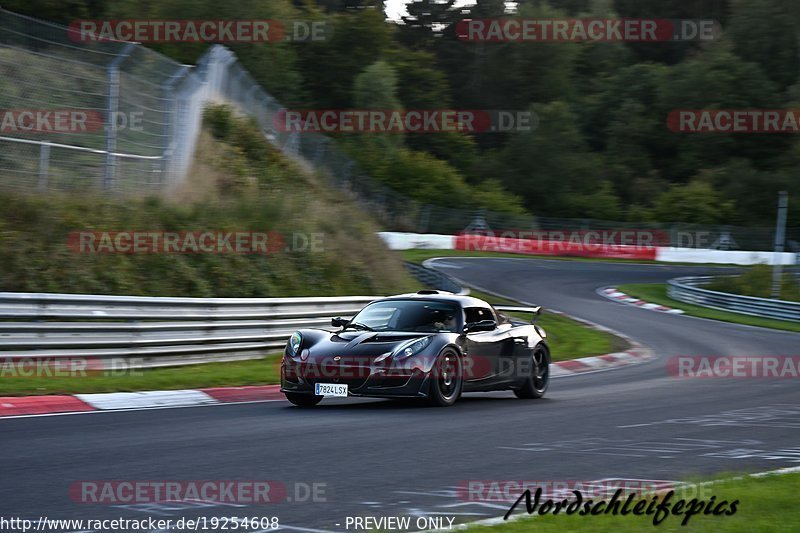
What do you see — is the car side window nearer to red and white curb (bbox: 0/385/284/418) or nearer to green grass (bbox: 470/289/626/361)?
red and white curb (bbox: 0/385/284/418)

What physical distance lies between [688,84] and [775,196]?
11.4 m

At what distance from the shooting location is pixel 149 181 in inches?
722

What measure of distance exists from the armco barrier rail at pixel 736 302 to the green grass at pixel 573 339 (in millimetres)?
7818

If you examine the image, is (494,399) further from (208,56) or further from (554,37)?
(554,37)

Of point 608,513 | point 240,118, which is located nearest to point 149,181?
point 240,118

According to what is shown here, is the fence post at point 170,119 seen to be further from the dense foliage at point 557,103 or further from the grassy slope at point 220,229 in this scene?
the dense foliage at point 557,103

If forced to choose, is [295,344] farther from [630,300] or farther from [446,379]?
[630,300]

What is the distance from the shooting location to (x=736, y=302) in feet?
107

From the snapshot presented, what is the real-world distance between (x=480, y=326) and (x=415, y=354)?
1.34 meters

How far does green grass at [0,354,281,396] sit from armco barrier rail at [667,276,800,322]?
19543mm

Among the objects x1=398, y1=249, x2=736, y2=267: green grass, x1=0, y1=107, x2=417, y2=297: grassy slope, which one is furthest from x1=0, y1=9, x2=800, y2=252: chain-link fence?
x1=398, y1=249, x2=736, y2=267: green grass

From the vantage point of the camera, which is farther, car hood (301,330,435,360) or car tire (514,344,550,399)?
car tire (514,344,550,399)

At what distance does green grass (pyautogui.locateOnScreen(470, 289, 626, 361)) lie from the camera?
65.8ft

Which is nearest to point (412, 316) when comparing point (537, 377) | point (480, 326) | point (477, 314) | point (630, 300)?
point (480, 326)
